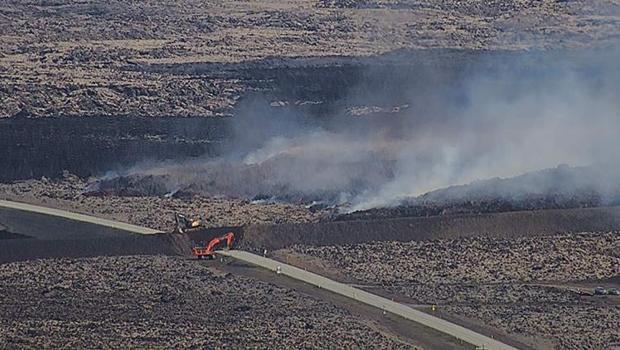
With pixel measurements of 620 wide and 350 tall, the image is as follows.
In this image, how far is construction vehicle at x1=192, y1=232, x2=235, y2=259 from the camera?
6569cm

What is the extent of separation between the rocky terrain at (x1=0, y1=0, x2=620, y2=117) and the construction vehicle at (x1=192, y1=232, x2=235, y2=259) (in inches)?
1187

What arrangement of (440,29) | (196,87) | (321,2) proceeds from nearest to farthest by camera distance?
(196,87) → (440,29) → (321,2)

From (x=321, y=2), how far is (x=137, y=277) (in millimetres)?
79886

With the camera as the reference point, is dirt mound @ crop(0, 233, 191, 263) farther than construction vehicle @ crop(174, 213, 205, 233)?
No

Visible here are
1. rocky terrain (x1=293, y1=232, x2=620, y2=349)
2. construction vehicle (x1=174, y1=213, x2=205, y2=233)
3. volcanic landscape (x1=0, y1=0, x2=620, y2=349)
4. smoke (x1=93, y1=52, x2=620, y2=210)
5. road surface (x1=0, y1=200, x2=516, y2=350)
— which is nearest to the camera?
road surface (x1=0, y1=200, x2=516, y2=350)

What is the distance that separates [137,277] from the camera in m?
62.8

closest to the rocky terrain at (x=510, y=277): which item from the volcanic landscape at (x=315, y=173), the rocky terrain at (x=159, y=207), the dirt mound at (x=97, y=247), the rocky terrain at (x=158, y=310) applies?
the volcanic landscape at (x=315, y=173)

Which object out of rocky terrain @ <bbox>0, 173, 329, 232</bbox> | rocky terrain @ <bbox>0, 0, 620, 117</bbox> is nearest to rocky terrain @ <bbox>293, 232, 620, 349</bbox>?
rocky terrain @ <bbox>0, 173, 329, 232</bbox>

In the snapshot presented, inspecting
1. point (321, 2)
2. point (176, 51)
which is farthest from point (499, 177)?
point (321, 2)

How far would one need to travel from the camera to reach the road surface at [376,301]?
53781 millimetres

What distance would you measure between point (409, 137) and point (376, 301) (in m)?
29.5

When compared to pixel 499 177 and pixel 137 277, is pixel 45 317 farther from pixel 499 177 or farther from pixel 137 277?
pixel 499 177

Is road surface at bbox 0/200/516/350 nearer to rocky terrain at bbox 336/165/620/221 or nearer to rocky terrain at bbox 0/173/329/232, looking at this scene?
rocky terrain at bbox 0/173/329/232

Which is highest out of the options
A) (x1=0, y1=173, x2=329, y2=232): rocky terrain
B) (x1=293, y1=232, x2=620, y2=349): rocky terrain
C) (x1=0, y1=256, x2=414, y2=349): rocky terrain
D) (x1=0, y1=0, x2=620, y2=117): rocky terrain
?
(x1=0, y1=256, x2=414, y2=349): rocky terrain
